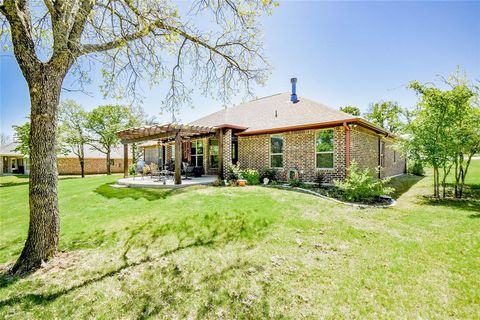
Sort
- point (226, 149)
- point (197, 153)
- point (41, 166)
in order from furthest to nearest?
point (197, 153) → point (226, 149) → point (41, 166)

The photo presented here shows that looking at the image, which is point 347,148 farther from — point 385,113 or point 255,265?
point 385,113

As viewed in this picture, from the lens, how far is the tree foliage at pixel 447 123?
26.5 feet

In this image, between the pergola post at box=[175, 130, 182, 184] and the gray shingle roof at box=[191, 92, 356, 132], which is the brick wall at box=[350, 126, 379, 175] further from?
the pergola post at box=[175, 130, 182, 184]

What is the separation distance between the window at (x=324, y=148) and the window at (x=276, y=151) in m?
1.93

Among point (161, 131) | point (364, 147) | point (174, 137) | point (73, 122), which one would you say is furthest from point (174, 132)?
point (73, 122)

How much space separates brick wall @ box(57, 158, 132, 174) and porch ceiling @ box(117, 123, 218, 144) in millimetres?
25532

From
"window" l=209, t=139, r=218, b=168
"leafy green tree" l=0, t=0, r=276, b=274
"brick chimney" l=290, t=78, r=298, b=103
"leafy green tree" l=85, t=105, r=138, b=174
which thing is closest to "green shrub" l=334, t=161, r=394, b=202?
"leafy green tree" l=0, t=0, r=276, b=274

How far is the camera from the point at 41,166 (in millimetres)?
3951

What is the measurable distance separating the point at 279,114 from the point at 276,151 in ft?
8.03

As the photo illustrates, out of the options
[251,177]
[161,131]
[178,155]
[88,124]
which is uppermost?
[88,124]

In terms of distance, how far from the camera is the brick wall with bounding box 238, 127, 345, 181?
33.0ft

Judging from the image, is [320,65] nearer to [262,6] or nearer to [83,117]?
[262,6]

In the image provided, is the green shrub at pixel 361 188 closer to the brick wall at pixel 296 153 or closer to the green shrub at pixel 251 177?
the brick wall at pixel 296 153

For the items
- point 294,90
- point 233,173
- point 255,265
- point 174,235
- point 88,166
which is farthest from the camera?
point 88,166
